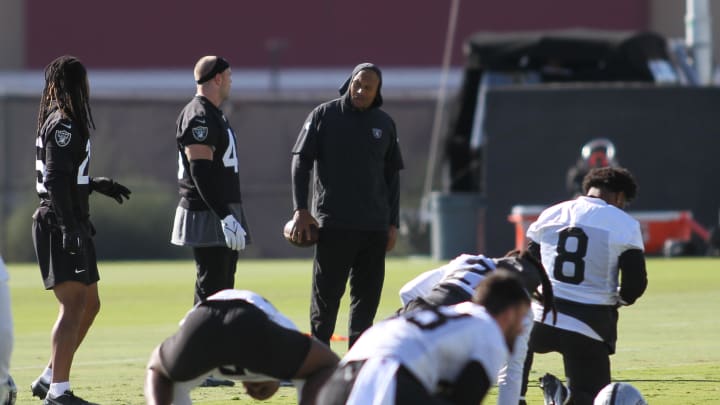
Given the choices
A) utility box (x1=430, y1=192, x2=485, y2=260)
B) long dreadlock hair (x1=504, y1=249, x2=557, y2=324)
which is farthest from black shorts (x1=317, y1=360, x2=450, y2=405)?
utility box (x1=430, y1=192, x2=485, y2=260)

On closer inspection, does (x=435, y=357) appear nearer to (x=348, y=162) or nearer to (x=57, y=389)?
(x=57, y=389)

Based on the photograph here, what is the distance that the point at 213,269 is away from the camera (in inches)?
381

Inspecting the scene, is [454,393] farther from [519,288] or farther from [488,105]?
[488,105]

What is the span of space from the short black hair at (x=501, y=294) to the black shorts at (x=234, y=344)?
1.00 metres

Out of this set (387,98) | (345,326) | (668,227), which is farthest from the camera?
(387,98)

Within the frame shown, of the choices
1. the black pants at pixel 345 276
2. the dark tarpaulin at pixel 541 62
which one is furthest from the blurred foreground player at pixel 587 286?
the dark tarpaulin at pixel 541 62

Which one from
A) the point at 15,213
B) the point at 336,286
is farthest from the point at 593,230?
the point at 15,213

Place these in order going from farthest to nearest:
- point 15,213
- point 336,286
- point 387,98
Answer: point 387,98
point 15,213
point 336,286

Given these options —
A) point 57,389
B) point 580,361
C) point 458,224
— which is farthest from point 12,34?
point 580,361

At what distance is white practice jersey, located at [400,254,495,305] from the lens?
26.3ft

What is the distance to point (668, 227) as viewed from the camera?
24.0 meters

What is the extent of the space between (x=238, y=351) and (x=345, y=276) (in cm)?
344

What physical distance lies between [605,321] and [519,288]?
111 inches

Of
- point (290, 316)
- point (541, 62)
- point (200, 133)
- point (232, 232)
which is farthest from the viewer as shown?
point (541, 62)
